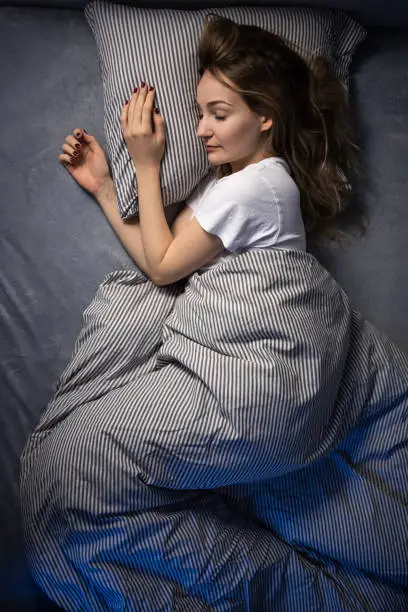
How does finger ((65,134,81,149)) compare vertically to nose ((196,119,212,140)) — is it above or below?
above

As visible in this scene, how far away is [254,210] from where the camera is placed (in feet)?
4.39

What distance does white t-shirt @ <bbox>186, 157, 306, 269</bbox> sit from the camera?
134cm

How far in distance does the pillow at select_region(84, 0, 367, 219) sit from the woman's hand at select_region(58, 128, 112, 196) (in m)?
0.03

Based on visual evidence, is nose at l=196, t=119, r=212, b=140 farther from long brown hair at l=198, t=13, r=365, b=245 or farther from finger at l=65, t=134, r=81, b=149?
finger at l=65, t=134, r=81, b=149

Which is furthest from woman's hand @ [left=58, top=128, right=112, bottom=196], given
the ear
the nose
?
the ear

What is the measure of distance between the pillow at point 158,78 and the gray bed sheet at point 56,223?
0.09 metres

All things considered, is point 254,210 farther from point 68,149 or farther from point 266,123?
point 68,149

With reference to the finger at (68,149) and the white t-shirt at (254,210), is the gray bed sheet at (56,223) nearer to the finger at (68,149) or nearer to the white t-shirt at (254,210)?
the finger at (68,149)

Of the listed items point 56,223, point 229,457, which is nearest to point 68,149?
point 56,223

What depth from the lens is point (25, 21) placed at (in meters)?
1.61

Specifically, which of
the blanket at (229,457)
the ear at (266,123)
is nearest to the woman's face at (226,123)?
the ear at (266,123)

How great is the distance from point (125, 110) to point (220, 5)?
34 centimetres

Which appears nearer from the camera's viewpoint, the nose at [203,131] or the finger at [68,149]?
the nose at [203,131]

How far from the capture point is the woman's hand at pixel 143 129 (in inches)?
57.6
